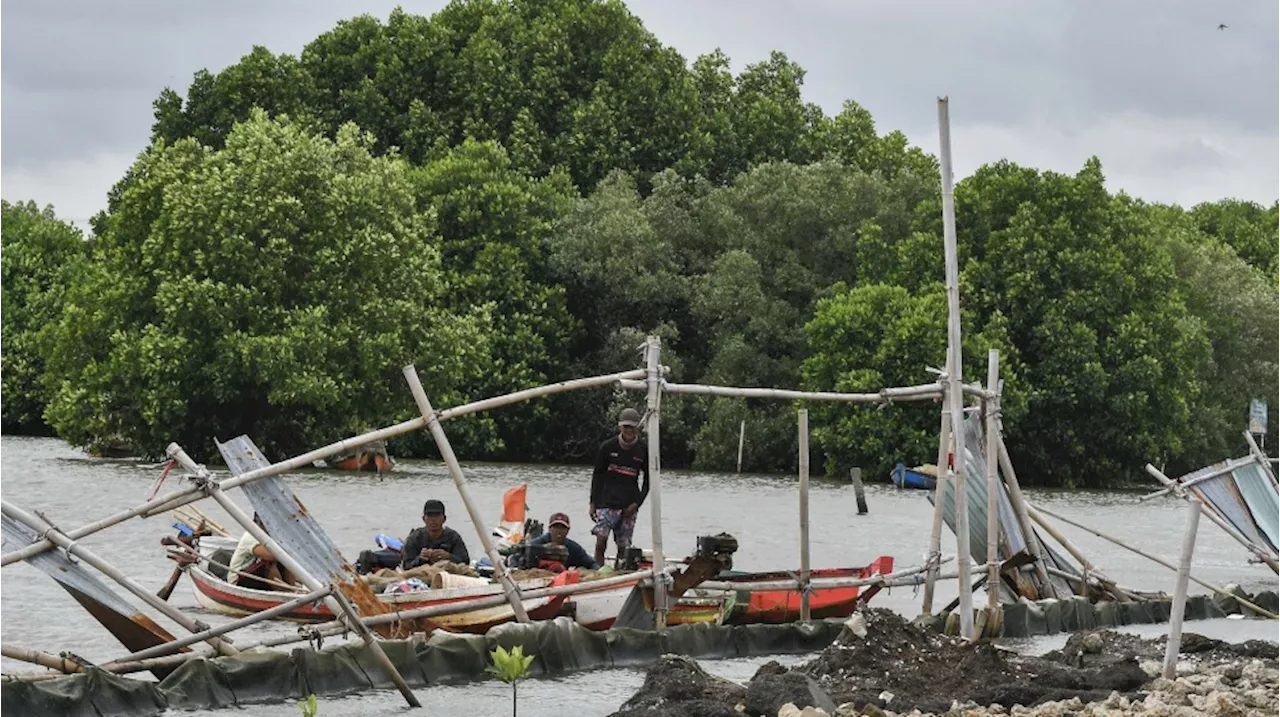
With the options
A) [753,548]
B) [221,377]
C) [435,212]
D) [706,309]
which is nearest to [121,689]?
[753,548]

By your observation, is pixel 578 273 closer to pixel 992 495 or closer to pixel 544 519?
pixel 544 519

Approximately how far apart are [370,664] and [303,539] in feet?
4.21

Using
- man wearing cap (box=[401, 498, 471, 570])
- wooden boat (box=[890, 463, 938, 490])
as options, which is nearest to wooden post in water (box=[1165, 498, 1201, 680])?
man wearing cap (box=[401, 498, 471, 570])

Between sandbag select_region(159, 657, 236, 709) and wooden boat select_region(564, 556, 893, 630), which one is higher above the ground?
wooden boat select_region(564, 556, 893, 630)

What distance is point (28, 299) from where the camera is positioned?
221ft

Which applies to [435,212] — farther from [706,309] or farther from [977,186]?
[977,186]

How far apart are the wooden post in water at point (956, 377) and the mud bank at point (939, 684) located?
3.33 feet

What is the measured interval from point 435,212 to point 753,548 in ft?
73.1

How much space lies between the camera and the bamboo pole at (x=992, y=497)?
1831 centimetres

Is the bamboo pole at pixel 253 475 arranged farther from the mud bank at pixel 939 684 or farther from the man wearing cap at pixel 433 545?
the man wearing cap at pixel 433 545

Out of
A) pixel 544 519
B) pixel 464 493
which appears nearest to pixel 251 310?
pixel 544 519

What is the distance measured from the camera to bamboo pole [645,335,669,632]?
16875 millimetres

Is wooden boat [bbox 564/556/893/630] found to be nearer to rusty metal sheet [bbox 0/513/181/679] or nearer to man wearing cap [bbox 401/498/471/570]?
man wearing cap [bbox 401/498/471/570]

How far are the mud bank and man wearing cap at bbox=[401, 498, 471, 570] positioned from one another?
465 centimetres
